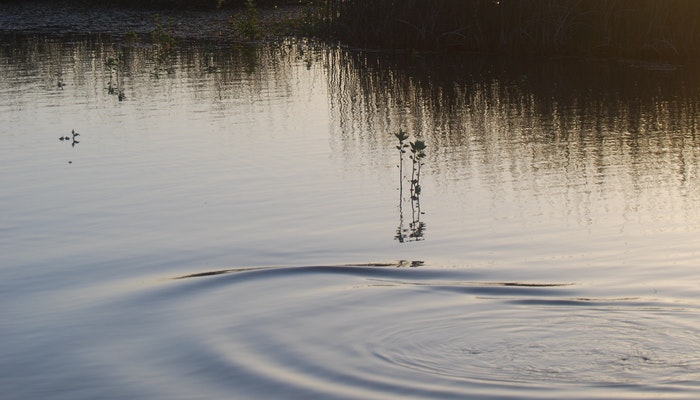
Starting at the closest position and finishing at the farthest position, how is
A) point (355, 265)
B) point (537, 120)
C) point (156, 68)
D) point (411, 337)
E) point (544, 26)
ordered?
1. point (411, 337)
2. point (355, 265)
3. point (537, 120)
4. point (544, 26)
5. point (156, 68)

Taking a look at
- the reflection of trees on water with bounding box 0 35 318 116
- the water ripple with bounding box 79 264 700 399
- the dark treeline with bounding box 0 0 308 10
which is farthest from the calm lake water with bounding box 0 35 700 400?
the dark treeline with bounding box 0 0 308 10

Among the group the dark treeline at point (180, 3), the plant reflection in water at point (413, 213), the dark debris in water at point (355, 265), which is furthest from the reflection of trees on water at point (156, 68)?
the dark treeline at point (180, 3)

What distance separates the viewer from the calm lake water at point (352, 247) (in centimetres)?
549

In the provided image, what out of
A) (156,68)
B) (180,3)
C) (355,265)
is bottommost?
(355,265)

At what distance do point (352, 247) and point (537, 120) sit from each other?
5.50 meters

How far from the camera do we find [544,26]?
18.6 m

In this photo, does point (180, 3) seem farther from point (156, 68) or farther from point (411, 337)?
point (411, 337)

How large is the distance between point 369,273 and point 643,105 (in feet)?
24.8

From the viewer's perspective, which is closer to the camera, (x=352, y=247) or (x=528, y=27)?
(x=352, y=247)

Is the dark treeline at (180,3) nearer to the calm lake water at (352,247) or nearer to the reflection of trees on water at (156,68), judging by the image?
the reflection of trees on water at (156,68)

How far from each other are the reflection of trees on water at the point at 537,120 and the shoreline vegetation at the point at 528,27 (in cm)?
56

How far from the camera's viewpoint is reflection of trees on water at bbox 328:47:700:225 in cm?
968

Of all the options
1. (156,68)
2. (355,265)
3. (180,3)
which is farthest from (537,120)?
(180,3)

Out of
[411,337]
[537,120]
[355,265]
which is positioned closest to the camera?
[411,337]
